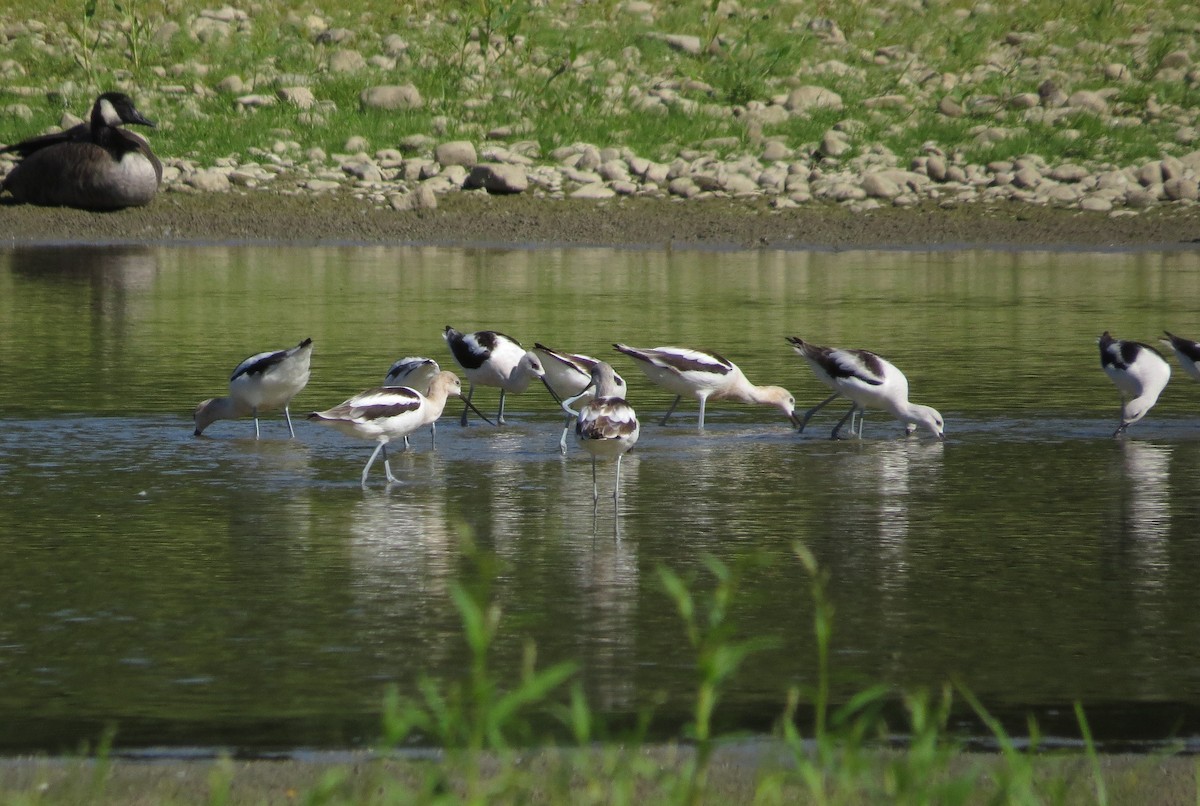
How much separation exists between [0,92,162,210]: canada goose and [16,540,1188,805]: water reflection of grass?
75.5 ft

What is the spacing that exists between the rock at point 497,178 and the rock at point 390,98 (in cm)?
355

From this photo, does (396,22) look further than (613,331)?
Yes

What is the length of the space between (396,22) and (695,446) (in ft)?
83.9

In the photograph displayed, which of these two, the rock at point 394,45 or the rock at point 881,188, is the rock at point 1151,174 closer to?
the rock at point 881,188

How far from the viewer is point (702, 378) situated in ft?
42.7

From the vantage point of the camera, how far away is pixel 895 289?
2205 cm

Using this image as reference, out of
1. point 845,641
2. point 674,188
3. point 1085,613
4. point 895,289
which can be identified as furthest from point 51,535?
point 674,188

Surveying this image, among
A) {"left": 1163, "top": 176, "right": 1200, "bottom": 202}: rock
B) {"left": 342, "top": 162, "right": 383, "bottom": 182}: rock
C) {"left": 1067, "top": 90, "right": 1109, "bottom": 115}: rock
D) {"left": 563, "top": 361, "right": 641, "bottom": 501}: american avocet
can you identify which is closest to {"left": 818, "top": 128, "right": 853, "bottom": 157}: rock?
{"left": 1067, "top": 90, "right": 1109, "bottom": 115}: rock

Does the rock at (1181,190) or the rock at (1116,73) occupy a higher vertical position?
the rock at (1116,73)

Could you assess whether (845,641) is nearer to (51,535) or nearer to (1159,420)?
(51,535)

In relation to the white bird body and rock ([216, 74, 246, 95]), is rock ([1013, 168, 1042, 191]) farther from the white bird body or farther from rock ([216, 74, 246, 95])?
the white bird body

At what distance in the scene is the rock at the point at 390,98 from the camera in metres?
32.4

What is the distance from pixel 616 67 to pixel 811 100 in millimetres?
3810

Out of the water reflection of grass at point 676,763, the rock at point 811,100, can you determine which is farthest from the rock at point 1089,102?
the water reflection of grass at point 676,763
